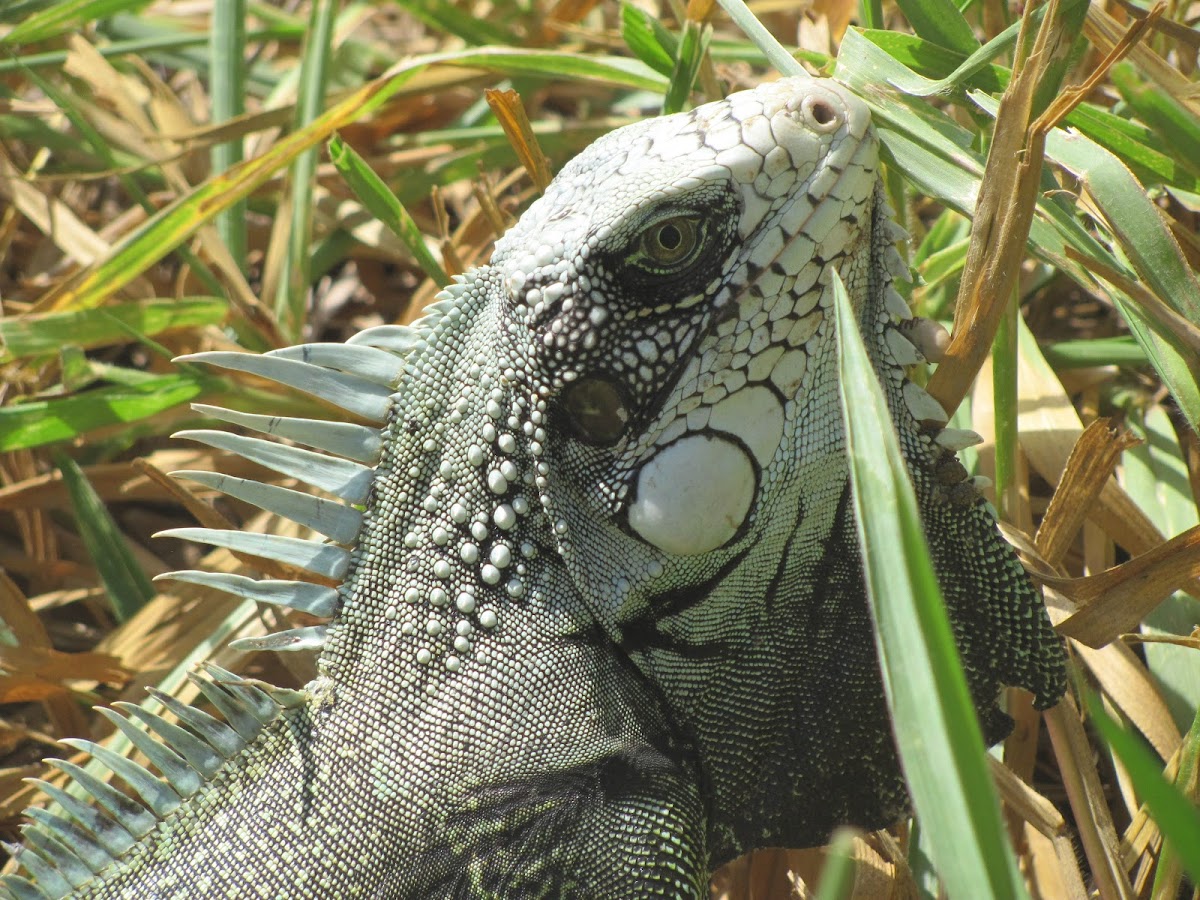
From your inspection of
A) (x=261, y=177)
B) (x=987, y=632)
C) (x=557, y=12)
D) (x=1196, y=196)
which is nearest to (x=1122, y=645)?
(x=987, y=632)

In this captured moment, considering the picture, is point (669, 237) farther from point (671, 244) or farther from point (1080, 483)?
point (1080, 483)

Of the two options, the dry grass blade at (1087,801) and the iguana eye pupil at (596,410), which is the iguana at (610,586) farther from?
the dry grass blade at (1087,801)

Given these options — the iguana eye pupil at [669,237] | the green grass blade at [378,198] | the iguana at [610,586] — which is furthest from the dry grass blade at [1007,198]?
the green grass blade at [378,198]

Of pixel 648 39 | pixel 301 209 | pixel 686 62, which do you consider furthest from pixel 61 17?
pixel 686 62

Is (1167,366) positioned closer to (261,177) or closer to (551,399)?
(551,399)

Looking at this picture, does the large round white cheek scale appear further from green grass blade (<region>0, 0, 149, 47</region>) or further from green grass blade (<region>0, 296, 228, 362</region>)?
green grass blade (<region>0, 0, 149, 47</region>)

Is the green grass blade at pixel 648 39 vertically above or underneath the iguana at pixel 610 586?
above
